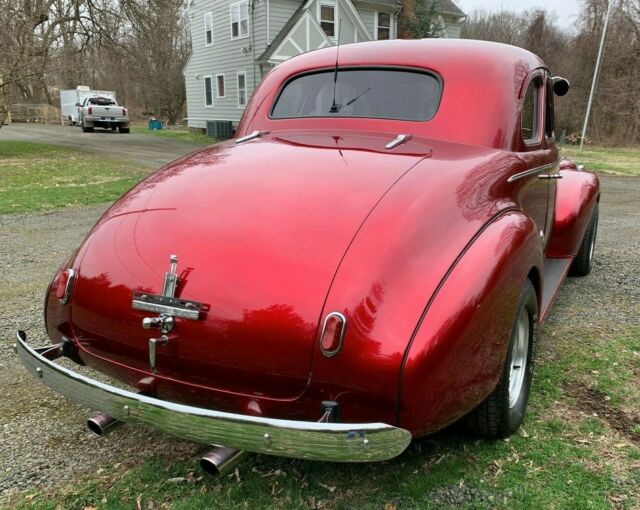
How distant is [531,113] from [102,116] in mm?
25713

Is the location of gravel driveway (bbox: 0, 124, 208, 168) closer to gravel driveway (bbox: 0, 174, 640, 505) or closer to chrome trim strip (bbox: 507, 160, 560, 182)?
gravel driveway (bbox: 0, 174, 640, 505)

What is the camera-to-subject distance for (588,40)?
26969 millimetres

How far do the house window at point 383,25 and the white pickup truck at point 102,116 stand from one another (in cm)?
1224

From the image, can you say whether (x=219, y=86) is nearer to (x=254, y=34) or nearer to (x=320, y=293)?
(x=254, y=34)

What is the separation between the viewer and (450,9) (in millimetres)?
24672

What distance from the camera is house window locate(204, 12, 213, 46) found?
22891mm

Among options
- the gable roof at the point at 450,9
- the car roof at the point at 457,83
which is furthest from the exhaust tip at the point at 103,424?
the gable roof at the point at 450,9

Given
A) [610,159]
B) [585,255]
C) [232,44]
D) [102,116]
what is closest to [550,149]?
[585,255]

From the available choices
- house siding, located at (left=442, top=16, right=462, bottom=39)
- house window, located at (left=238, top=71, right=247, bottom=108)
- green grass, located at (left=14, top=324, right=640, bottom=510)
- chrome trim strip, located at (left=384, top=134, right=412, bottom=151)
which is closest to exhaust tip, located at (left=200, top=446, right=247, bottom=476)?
green grass, located at (left=14, top=324, right=640, bottom=510)

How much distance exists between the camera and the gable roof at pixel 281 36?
19.0 meters

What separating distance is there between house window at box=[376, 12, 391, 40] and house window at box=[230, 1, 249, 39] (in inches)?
204

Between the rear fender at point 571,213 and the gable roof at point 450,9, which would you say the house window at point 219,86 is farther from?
the rear fender at point 571,213

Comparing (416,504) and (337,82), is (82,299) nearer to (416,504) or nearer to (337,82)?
(416,504)

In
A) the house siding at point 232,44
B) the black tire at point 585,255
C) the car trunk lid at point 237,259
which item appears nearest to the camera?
the car trunk lid at point 237,259
